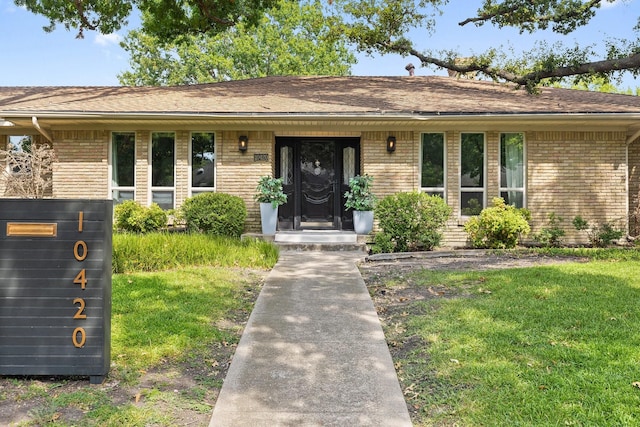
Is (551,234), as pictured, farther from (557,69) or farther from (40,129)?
(40,129)

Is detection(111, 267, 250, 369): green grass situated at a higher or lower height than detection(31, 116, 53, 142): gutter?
lower

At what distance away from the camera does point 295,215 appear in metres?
12.1

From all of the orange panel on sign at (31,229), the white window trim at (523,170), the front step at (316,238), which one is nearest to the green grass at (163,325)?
the orange panel on sign at (31,229)

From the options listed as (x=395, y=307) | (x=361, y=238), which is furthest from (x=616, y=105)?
(x=395, y=307)

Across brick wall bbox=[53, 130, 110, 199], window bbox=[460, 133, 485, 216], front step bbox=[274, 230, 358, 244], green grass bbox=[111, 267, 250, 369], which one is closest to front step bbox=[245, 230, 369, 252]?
front step bbox=[274, 230, 358, 244]

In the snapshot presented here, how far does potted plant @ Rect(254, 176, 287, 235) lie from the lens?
424 inches

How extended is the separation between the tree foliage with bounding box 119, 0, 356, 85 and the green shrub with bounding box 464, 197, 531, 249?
25116mm

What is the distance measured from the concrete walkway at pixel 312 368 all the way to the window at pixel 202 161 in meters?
5.98

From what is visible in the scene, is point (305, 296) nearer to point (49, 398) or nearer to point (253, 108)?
point (49, 398)

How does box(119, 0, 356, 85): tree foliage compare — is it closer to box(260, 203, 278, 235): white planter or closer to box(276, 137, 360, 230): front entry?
box(276, 137, 360, 230): front entry

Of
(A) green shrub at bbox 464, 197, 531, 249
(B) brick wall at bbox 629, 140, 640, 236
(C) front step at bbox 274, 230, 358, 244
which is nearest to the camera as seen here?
(A) green shrub at bbox 464, 197, 531, 249

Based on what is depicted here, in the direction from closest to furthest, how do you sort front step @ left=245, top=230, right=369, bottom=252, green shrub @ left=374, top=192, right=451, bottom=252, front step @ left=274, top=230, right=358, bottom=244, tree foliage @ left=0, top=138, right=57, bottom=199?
1. green shrub @ left=374, top=192, right=451, bottom=252
2. front step @ left=245, top=230, right=369, bottom=252
3. front step @ left=274, top=230, right=358, bottom=244
4. tree foliage @ left=0, top=138, right=57, bottom=199

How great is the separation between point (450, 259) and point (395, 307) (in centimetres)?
388

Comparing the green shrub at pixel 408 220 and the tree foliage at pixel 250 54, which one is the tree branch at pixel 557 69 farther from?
the tree foliage at pixel 250 54
